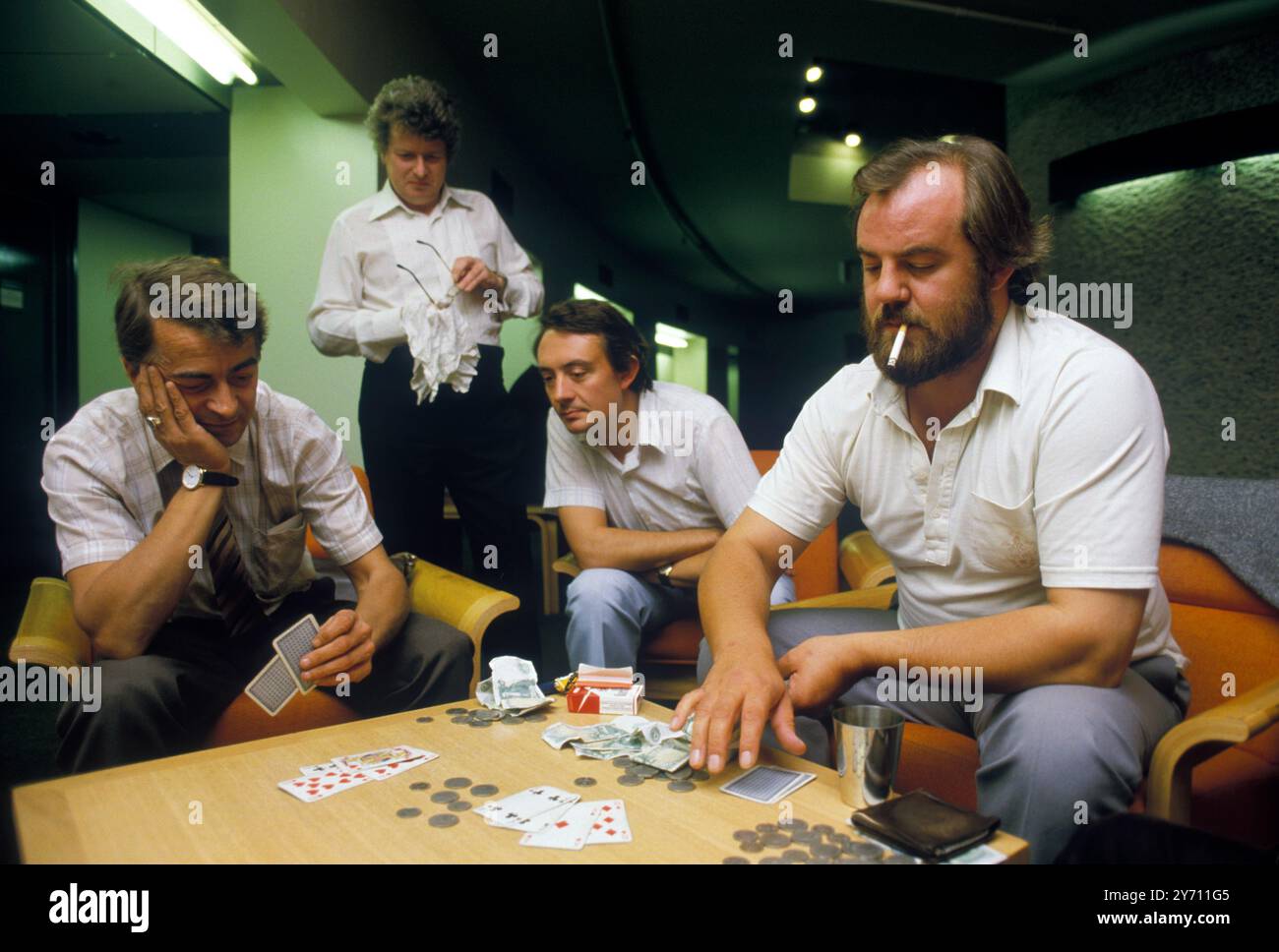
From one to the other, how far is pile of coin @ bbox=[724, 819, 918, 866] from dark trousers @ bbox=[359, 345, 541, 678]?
4.86 ft

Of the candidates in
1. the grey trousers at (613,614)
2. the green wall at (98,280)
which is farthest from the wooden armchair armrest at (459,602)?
the green wall at (98,280)

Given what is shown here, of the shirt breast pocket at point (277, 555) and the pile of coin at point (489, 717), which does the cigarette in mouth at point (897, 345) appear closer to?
the pile of coin at point (489, 717)

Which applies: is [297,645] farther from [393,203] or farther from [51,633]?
[393,203]

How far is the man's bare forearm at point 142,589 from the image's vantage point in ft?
4.72

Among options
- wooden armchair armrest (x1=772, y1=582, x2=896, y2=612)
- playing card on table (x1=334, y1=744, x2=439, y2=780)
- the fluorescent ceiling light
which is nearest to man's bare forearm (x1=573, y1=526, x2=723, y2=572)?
wooden armchair armrest (x1=772, y1=582, x2=896, y2=612)

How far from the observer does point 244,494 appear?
174 centimetres

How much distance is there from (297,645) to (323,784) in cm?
47

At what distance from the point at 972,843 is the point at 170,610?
1.37m

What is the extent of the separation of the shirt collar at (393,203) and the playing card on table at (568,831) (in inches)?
78.0

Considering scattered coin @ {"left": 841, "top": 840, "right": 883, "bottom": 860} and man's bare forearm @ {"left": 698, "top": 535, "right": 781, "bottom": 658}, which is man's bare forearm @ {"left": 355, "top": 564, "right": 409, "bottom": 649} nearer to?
man's bare forearm @ {"left": 698, "top": 535, "right": 781, "bottom": 658}

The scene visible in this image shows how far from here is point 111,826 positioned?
93 centimetres

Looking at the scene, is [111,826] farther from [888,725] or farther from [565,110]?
[565,110]

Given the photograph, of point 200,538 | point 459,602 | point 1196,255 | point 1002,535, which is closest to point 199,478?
point 200,538
